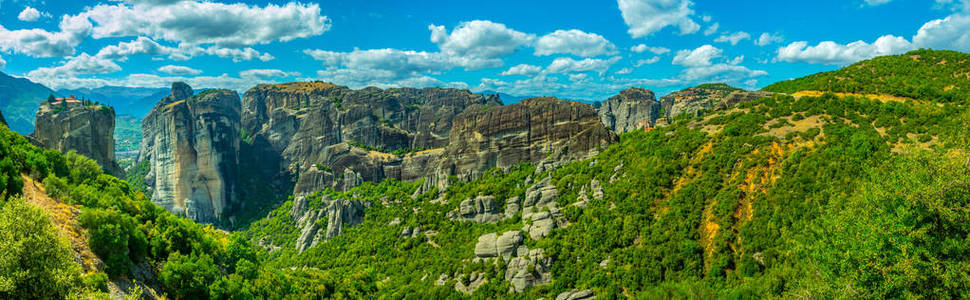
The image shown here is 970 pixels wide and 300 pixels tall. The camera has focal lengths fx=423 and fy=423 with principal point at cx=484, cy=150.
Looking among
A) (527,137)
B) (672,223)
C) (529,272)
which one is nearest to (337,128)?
(527,137)

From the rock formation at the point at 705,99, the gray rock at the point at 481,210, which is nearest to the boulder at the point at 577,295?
the gray rock at the point at 481,210

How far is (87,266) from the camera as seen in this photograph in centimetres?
2664

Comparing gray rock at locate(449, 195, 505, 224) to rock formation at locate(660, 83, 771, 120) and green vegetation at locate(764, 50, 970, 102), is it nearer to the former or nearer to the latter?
rock formation at locate(660, 83, 771, 120)

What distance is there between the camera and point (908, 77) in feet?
162

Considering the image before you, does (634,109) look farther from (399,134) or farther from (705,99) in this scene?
(399,134)

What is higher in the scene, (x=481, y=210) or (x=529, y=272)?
(x=481, y=210)

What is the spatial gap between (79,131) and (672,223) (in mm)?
120589

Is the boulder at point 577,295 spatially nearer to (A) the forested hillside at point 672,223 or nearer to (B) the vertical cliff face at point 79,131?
(A) the forested hillside at point 672,223

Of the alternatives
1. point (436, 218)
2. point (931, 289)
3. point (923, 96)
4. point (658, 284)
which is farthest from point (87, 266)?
point (923, 96)

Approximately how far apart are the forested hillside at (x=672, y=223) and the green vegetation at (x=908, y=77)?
368mm

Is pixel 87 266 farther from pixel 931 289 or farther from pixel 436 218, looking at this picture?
pixel 436 218

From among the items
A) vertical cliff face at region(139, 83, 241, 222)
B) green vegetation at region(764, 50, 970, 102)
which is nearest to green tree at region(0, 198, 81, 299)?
green vegetation at region(764, 50, 970, 102)

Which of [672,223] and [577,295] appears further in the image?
[672,223]

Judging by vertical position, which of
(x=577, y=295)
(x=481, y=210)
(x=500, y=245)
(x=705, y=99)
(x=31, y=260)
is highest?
(x=705, y=99)
